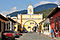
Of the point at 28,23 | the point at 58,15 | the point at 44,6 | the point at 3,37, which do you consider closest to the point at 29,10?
the point at 28,23

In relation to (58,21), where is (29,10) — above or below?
above

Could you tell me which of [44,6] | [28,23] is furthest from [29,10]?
[44,6]

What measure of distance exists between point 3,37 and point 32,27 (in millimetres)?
74286

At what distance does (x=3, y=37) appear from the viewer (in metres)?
18.3

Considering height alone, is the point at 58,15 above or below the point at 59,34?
above

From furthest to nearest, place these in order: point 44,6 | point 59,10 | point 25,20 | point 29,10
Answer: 1. point 44,6
2. point 29,10
3. point 25,20
4. point 59,10

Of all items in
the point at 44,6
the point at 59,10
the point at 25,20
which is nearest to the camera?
the point at 59,10

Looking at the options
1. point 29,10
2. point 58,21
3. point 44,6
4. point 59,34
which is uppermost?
point 44,6

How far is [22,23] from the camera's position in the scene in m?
87.9

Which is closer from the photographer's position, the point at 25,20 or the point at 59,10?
the point at 59,10

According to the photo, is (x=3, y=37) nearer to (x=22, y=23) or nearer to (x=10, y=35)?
(x=10, y=35)

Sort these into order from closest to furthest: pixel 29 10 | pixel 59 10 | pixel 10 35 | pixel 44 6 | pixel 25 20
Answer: pixel 10 35 → pixel 59 10 → pixel 25 20 → pixel 29 10 → pixel 44 6

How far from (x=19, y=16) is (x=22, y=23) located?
14.6 feet

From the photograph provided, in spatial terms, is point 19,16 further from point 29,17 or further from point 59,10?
point 59,10
